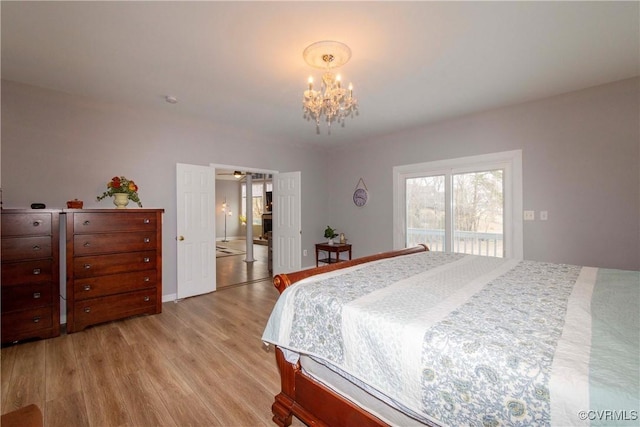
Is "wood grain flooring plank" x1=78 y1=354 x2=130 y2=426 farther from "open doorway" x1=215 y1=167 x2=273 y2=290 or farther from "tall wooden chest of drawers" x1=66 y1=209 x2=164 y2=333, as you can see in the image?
"open doorway" x1=215 y1=167 x2=273 y2=290

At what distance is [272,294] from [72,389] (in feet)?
7.95

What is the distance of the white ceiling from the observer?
189cm

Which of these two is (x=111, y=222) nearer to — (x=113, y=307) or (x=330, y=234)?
(x=113, y=307)

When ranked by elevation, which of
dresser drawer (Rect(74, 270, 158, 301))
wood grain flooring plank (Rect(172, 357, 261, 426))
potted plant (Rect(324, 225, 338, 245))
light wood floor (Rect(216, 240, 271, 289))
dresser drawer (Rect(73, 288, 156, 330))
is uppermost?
potted plant (Rect(324, 225, 338, 245))

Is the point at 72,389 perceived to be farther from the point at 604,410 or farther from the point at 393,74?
the point at 393,74

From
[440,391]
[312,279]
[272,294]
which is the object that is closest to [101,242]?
[272,294]

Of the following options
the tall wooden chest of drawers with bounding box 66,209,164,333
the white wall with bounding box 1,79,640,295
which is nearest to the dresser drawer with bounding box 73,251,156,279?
the tall wooden chest of drawers with bounding box 66,209,164,333

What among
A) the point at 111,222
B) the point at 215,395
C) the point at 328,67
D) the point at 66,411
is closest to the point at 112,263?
the point at 111,222

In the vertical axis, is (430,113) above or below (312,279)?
above

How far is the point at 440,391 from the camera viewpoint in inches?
38.4

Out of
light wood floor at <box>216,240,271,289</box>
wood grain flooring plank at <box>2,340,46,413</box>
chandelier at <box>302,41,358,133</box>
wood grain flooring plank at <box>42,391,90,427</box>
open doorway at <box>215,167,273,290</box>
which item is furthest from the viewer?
open doorway at <box>215,167,273,290</box>

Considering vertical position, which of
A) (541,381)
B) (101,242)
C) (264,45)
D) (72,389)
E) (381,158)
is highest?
(264,45)

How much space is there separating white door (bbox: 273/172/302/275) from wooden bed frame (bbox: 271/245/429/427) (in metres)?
3.22

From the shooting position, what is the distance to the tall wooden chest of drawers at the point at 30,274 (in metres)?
2.48
